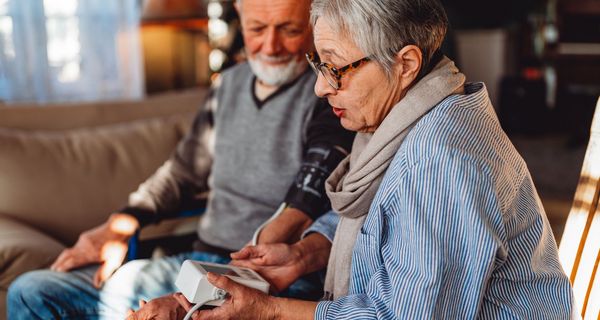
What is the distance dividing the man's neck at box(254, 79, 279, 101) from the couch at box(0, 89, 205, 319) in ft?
2.35

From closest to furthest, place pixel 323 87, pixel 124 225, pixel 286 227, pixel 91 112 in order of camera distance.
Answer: pixel 323 87, pixel 286 227, pixel 124 225, pixel 91 112

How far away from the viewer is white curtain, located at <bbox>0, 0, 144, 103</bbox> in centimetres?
279

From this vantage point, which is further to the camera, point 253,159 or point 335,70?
point 253,159

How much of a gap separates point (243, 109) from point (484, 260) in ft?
3.17

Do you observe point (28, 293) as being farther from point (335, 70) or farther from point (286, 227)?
point (335, 70)

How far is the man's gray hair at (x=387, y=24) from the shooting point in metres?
0.98

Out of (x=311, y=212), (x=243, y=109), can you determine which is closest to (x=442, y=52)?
(x=311, y=212)

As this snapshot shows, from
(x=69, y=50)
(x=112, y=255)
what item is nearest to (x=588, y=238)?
(x=112, y=255)

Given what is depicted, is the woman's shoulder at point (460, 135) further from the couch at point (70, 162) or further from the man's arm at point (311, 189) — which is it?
the couch at point (70, 162)

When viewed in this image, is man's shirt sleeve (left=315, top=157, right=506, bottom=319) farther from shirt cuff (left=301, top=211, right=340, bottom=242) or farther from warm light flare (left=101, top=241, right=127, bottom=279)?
warm light flare (left=101, top=241, right=127, bottom=279)

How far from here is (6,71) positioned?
110 inches

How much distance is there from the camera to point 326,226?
1.35 m

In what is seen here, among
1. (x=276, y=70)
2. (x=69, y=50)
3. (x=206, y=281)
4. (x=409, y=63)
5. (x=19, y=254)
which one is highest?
(x=409, y=63)

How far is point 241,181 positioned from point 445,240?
836mm
